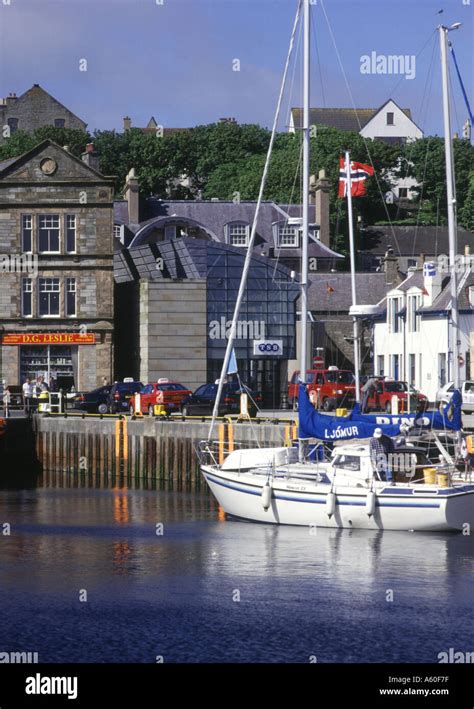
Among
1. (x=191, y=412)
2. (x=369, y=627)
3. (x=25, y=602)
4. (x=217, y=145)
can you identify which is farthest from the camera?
(x=217, y=145)

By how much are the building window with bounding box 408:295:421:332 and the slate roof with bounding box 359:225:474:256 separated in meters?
36.6

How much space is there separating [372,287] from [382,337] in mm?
8259

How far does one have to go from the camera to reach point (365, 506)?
4134 cm

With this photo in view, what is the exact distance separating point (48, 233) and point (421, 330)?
22.6m

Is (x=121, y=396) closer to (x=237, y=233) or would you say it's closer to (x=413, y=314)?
(x=413, y=314)

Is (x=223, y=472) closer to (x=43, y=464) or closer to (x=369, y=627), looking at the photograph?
(x=369, y=627)

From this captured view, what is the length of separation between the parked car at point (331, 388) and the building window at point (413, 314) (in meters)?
12.4

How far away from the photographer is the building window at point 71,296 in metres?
79.8

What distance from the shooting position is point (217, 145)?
13412 centimetres

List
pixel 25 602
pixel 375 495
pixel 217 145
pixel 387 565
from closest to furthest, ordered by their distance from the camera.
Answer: pixel 25 602 → pixel 387 565 → pixel 375 495 → pixel 217 145

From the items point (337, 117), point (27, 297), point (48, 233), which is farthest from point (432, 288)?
point (337, 117)
